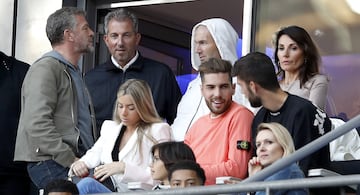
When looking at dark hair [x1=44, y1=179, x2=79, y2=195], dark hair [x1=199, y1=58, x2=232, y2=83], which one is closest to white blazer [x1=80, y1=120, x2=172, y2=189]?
dark hair [x1=199, y1=58, x2=232, y2=83]

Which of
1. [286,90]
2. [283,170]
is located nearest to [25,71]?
[286,90]

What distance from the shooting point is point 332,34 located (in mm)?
10727

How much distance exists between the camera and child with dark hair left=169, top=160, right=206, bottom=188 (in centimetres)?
743

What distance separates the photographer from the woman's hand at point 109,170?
8.35 m

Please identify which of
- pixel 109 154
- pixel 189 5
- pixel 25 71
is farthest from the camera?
pixel 189 5

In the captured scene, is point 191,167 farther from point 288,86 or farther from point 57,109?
point 57,109

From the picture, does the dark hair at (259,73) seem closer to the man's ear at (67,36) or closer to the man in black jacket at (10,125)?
the man's ear at (67,36)

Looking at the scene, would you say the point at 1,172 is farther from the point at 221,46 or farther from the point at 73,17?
the point at 221,46

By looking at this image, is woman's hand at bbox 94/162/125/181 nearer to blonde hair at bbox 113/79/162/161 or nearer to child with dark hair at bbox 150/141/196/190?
blonde hair at bbox 113/79/162/161

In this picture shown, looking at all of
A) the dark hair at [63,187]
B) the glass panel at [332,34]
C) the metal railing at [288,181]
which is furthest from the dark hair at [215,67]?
the glass panel at [332,34]

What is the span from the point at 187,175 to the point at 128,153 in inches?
45.6

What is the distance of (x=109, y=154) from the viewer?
8617mm

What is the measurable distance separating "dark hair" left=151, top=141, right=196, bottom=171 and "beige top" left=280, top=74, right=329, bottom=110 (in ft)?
3.67

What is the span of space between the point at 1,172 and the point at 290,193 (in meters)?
3.19
